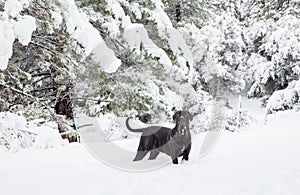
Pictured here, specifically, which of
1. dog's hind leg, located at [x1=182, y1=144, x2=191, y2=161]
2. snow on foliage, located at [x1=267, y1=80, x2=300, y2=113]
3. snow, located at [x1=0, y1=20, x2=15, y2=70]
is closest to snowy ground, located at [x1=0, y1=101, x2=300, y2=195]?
dog's hind leg, located at [x1=182, y1=144, x2=191, y2=161]

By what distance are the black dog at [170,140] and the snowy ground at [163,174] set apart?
8.9 inches

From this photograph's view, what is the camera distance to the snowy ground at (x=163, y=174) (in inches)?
128

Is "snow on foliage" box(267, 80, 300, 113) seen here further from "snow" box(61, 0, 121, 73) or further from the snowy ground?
"snow" box(61, 0, 121, 73)

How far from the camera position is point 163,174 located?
12.7ft

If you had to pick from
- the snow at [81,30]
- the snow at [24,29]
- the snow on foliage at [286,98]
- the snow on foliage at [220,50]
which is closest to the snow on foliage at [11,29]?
the snow at [24,29]

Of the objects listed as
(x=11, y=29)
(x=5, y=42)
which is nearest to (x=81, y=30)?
(x=11, y=29)

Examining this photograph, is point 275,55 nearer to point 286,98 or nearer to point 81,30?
point 286,98

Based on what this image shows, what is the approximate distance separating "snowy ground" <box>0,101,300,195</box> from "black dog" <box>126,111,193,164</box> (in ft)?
0.74

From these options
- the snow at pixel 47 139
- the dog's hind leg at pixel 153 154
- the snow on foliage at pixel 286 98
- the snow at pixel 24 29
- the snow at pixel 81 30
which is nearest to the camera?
the snow at pixel 24 29

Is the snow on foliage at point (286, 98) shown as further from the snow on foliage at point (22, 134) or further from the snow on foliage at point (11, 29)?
the snow on foliage at point (11, 29)

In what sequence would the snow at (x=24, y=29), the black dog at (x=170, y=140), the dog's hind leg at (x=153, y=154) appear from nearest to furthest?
the snow at (x=24, y=29) → the black dog at (x=170, y=140) → the dog's hind leg at (x=153, y=154)

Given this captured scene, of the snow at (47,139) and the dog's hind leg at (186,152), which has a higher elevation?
the snow at (47,139)

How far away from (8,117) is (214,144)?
3462mm

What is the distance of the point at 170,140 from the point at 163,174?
72cm
